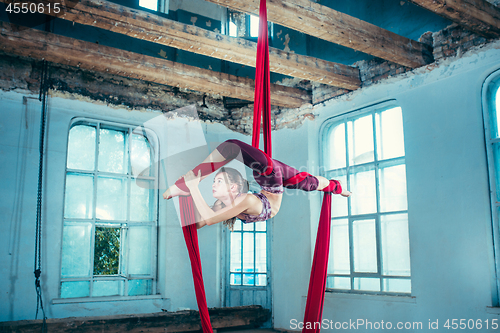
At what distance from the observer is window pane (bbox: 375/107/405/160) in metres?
4.69

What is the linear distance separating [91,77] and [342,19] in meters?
3.22

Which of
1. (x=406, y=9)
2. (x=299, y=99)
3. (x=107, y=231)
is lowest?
(x=107, y=231)

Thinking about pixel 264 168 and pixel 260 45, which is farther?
pixel 260 45

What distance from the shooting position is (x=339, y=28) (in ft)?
12.7

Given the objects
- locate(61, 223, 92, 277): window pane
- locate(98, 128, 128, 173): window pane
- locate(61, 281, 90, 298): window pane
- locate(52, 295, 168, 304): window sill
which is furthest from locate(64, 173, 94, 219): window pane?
locate(52, 295, 168, 304): window sill

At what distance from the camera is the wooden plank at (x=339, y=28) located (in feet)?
11.4

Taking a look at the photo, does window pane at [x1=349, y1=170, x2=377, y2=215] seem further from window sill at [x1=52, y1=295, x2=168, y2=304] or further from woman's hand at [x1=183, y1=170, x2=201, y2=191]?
woman's hand at [x1=183, y1=170, x2=201, y2=191]

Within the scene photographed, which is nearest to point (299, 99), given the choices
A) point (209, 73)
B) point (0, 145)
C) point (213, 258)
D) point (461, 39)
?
point (209, 73)

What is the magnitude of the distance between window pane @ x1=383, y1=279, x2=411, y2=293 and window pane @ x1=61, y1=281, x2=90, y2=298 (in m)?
3.48

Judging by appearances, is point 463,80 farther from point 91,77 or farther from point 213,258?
point 91,77

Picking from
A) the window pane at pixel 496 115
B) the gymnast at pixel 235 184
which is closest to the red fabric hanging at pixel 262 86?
the gymnast at pixel 235 184

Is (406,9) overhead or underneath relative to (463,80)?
overhead

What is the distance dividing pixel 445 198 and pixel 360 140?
53.5 inches

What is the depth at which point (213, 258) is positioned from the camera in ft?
18.7
